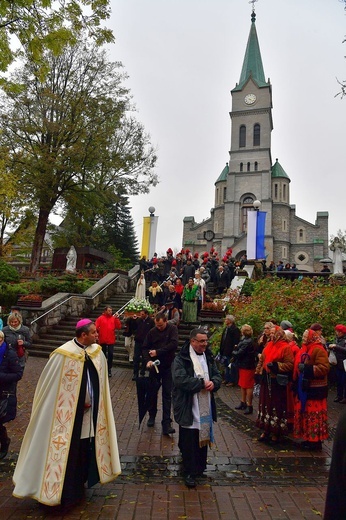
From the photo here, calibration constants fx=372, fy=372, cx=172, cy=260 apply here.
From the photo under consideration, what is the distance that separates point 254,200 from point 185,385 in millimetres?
47033

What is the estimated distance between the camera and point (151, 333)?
653 centimetres

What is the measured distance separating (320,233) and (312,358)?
155 feet

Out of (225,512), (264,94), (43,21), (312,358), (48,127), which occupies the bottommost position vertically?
(225,512)

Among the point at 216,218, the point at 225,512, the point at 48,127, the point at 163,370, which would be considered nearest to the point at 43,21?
the point at 163,370

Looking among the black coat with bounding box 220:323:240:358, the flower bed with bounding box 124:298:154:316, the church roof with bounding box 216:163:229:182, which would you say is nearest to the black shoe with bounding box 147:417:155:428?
the black coat with bounding box 220:323:240:358

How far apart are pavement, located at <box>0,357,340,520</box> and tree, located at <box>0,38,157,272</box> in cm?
2000

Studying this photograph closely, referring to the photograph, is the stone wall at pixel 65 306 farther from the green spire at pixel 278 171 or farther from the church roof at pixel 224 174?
the green spire at pixel 278 171

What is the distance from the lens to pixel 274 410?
18.7 ft

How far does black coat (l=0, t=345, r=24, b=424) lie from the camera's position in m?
4.81

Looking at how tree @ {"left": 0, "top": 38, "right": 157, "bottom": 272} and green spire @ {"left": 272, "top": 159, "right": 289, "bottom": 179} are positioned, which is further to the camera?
green spire @ {"left": 272, "top": 159, "right": 289, "bottom": 179}

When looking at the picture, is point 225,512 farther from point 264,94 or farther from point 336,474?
point 264,94

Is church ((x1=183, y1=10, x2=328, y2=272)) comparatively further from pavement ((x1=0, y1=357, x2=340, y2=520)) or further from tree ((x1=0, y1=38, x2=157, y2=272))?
pavement ((x1=0, y1=357, x2=340, y2=520))

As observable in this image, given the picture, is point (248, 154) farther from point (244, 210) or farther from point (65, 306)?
point (65, 306)

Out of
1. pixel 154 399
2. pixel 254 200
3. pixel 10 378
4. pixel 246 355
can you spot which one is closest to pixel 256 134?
pixel 254 200
